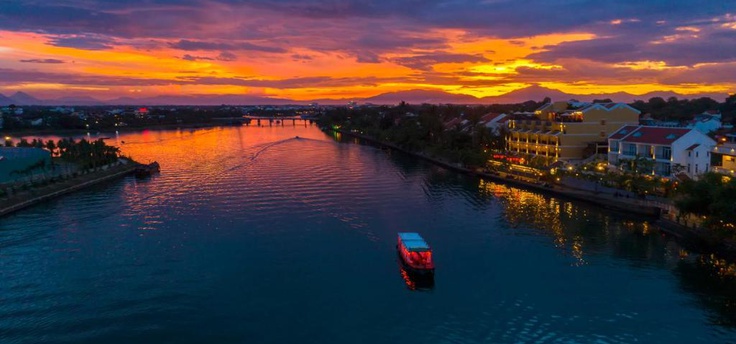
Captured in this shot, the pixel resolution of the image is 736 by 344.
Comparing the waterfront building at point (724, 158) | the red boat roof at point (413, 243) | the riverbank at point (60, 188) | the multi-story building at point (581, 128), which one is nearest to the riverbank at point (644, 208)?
the waterfront building at point (724, 158)

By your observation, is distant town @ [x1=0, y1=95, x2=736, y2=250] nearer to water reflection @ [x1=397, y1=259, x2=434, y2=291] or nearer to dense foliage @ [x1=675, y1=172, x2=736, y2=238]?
dense foliage @ [x1=675, y1=172, x2=736, y2=238]

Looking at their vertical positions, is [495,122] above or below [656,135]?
above

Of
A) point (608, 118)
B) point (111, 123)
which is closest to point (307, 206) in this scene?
point (608, 118)

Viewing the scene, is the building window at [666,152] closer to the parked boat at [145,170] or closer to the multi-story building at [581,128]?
the multi-story building at [581,128]

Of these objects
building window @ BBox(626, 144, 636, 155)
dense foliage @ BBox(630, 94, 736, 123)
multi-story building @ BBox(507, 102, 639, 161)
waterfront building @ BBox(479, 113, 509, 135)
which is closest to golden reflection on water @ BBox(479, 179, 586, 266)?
building window @ BBox(626, 144, 636, 155)

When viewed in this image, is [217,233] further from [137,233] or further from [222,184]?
[222,184]

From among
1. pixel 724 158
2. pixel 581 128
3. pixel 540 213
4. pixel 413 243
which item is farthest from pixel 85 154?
pixel 724 158

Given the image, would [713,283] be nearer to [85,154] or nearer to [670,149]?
[670,149]
